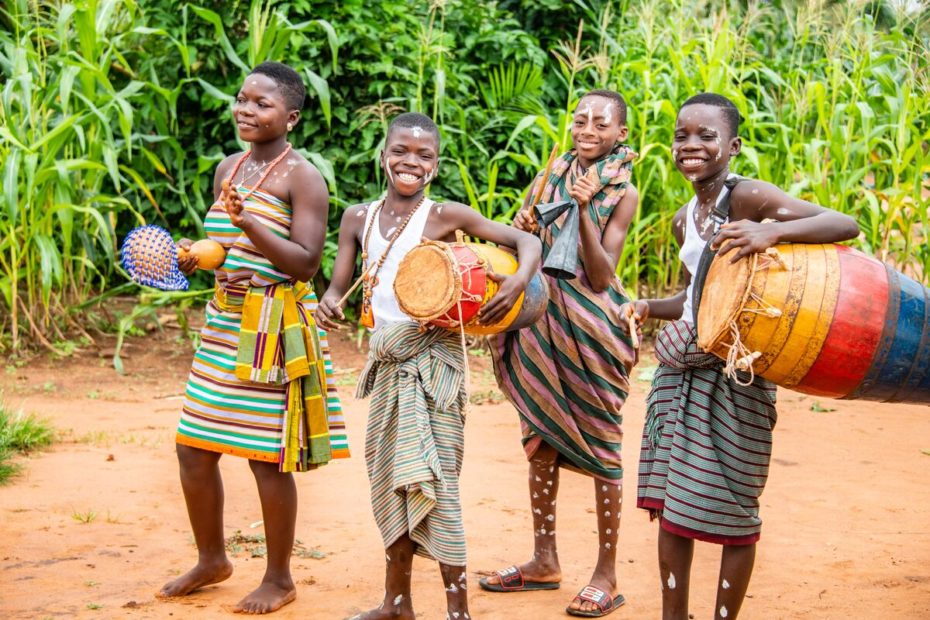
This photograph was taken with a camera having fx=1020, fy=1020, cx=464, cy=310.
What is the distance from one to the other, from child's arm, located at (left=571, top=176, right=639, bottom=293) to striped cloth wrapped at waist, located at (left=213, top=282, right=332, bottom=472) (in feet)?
3.08

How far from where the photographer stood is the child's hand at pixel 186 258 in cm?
317

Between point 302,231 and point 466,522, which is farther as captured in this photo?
point 466,522

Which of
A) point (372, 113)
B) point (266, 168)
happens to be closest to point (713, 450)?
point (266, 168)

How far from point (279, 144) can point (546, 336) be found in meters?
1.11

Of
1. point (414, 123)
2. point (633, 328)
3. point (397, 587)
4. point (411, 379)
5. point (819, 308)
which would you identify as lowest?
point (397, 587)

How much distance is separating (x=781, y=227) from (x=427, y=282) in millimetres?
973

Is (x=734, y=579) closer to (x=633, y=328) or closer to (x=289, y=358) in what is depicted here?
(x=633, y=328)

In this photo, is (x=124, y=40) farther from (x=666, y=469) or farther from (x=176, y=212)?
(x=666, y=469)

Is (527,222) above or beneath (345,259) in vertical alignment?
above

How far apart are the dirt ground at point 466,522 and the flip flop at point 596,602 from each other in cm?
7

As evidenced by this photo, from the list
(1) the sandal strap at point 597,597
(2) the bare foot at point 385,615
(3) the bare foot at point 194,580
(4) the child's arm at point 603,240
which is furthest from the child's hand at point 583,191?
(3) the bare foot at point 194,580

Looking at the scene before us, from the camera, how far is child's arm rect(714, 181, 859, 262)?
2594 millimetres

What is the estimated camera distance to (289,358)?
3234 millimetres

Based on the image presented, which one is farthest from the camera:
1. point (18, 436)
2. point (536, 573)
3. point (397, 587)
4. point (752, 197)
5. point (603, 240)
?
point (18, 436)
